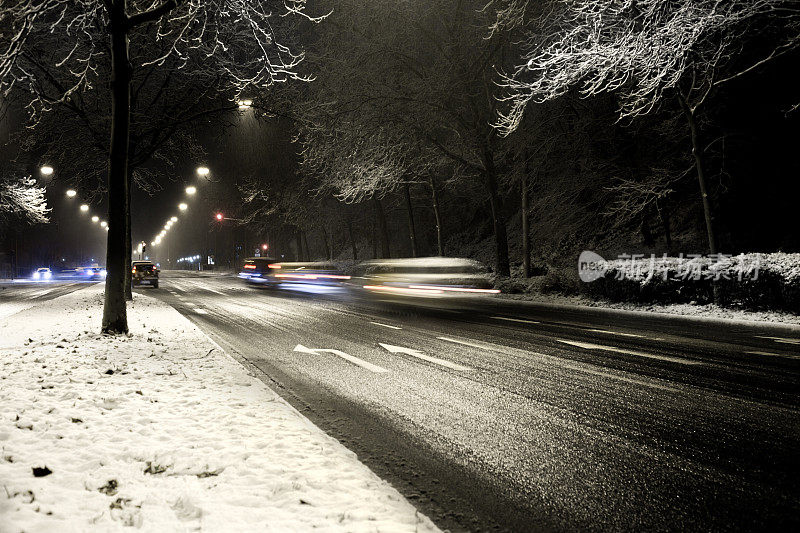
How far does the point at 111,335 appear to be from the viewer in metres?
10.0

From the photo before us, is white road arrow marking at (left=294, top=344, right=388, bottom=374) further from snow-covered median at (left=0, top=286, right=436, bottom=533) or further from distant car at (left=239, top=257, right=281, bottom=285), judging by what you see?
distant car at (left=239, top=257, right=281, bottom=285)

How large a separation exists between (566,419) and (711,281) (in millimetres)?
12313

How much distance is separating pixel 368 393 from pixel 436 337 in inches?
180

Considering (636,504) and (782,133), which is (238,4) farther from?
(782,133)

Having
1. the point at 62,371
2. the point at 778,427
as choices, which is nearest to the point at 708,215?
the point at 778,427

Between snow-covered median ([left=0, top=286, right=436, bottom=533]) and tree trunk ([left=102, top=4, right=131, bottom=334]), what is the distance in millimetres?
3151

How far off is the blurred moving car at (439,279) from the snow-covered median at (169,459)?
16.9m

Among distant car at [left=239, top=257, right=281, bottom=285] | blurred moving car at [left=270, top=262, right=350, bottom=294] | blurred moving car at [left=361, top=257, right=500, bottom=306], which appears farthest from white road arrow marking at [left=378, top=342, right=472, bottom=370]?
distant car at [left=239, top=257, right=281, bottom=285]

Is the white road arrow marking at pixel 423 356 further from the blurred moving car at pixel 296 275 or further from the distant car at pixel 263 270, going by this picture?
the distant car at pixel 263 270

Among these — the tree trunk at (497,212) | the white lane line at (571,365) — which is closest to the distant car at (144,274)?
the tree trunk at (497,212)

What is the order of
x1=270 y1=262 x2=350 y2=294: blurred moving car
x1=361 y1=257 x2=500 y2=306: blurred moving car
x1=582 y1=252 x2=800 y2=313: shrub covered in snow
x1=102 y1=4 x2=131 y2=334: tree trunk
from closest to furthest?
x1=102 y1=4 x2=131 y2=334: tree trunk < x1=582 y1=252 x2=800 y2=313: shrub covered in snow < x1=361 y1=257 x2=500 y2=306: blurred moving car < x1=270 y1=262 x2=350 y2=294: blurred moving car

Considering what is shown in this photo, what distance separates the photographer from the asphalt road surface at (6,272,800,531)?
3252 millimetres

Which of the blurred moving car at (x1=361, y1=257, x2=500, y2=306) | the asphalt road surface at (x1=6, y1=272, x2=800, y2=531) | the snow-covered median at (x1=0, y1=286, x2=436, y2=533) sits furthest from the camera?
the blurred moving car at (x1=361, y1=257, x2=500, y2=306)

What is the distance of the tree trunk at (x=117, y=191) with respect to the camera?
403 inches
